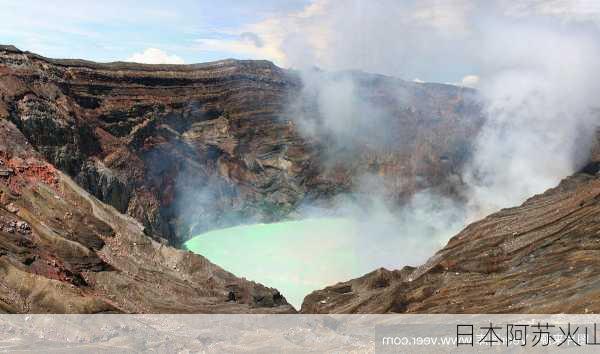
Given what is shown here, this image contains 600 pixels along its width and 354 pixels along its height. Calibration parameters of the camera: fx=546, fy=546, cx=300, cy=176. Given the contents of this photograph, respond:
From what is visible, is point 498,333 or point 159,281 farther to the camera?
point 159,281

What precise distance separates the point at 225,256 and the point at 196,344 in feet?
62.4

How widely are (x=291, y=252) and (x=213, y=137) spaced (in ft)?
42.0

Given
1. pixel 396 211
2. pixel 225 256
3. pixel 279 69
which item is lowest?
pixel 225 256

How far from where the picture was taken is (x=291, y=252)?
3516 centimetres

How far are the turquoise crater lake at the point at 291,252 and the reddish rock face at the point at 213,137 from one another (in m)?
2.37

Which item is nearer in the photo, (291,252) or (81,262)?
(81,262)

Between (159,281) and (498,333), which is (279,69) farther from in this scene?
(498,333)

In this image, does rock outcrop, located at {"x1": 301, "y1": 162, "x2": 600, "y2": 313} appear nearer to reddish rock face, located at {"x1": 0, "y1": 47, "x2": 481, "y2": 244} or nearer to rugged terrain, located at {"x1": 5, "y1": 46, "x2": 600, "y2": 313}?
rugged terrain, located at {"x1": 5, "y1": 46, "x2": 600, "y2": 313}

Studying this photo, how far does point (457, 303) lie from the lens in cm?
1788

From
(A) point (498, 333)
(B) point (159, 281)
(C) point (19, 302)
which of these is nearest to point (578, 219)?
(A) point (498, 333)

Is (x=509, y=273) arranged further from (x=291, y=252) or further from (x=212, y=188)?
(x=212, y=188)

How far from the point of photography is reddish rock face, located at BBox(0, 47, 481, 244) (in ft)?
105

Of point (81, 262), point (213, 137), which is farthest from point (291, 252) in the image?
point (81, 262)

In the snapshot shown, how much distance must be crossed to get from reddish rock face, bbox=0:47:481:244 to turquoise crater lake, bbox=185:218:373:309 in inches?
93.2
